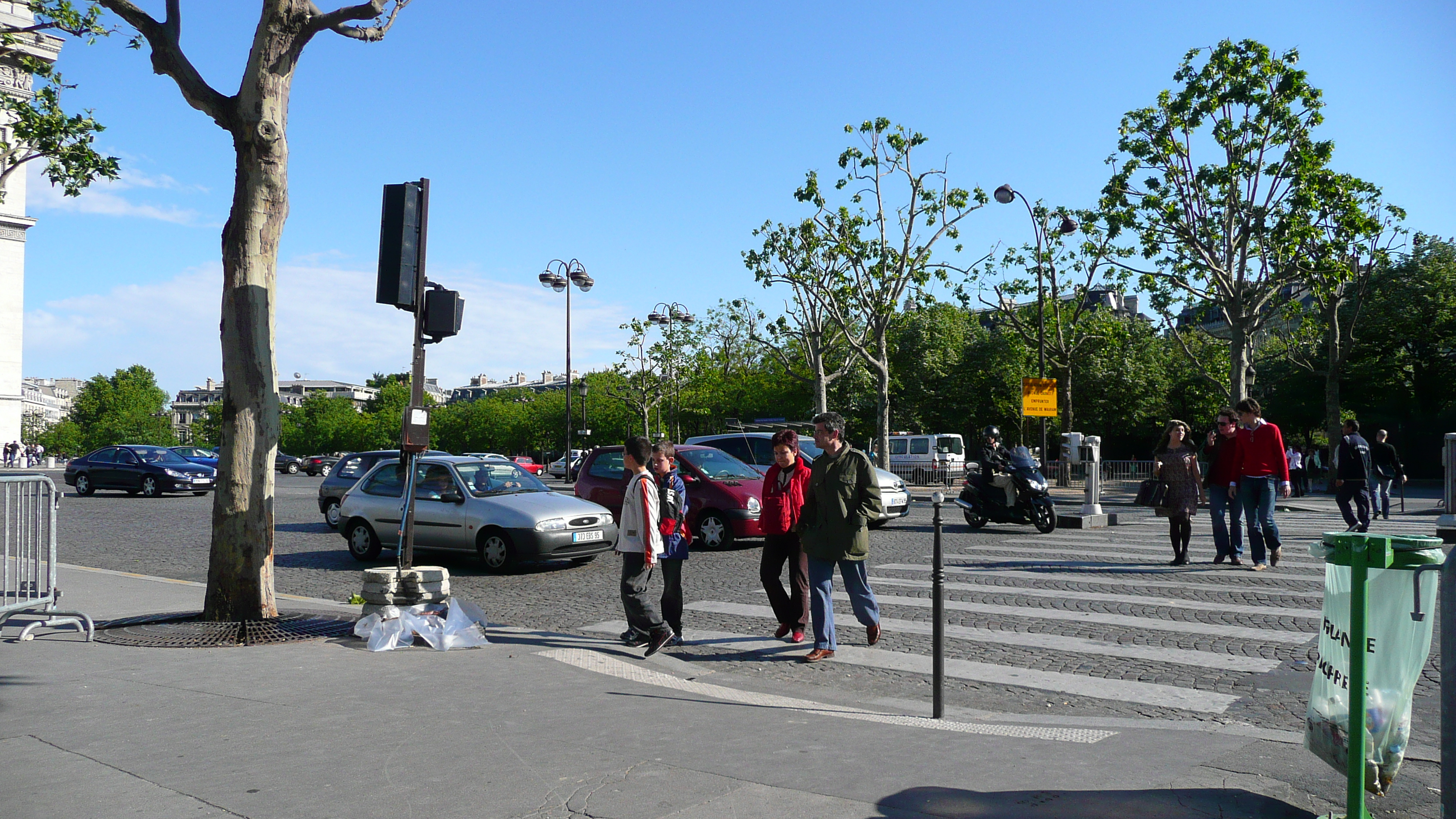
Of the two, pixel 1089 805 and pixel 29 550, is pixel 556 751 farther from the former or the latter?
pixel 29 550

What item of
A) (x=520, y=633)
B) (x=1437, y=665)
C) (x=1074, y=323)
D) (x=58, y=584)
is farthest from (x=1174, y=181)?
(x=58, y=584)

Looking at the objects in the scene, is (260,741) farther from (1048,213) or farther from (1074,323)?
(1074,323)

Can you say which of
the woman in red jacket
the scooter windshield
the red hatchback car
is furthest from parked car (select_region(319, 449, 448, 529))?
the woman in red jacket

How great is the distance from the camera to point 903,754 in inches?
173

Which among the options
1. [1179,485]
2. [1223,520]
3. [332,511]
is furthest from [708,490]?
[332,511]

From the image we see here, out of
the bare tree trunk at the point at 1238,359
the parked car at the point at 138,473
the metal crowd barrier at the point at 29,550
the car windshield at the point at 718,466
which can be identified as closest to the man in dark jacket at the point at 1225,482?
the car windshield at the point at 718,466

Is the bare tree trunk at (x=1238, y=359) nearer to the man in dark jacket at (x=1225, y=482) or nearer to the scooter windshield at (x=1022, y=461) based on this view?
the scooter windshield at (x=1022, y=461)

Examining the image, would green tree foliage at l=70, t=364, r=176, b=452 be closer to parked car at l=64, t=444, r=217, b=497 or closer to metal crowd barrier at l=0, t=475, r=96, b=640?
parked car at l=64, t=444, r=217, b=497

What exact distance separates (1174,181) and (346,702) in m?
25.2

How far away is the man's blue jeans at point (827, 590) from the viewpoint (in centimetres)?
690

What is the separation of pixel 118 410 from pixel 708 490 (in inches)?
4607

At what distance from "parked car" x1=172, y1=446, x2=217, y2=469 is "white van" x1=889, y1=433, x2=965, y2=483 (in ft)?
81.2

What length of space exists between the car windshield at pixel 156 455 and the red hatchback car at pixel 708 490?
19244mm

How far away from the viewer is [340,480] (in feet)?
58.9
